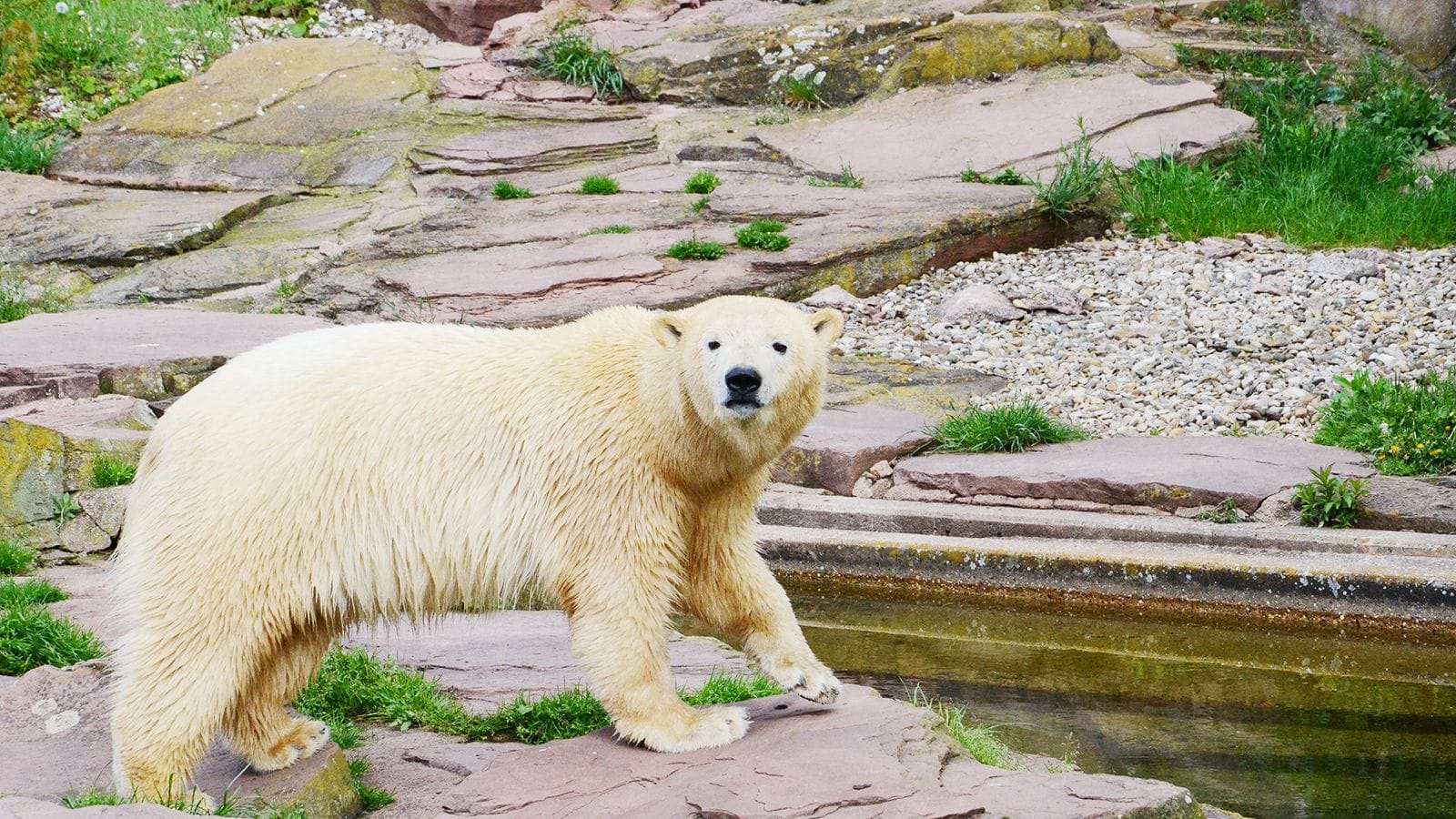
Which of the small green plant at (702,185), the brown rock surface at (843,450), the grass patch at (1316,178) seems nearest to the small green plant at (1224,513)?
the brown rock surface at (843,450)

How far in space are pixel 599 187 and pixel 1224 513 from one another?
6015mm

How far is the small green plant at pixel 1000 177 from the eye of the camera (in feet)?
34.4

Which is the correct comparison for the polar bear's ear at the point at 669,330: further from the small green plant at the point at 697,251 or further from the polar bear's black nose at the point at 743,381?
the small green plant at the point at 697,251

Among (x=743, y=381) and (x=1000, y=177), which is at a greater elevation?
(x=743, y=381)

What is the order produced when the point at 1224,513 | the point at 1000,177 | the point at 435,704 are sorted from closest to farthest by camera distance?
the point at 435,704
the point at 1224,513
the point at 1000,177

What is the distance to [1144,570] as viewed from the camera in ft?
17.9

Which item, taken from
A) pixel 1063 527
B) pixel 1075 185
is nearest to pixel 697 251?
pixel 1075 185

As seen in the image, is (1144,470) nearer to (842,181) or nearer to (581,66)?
(842,181)

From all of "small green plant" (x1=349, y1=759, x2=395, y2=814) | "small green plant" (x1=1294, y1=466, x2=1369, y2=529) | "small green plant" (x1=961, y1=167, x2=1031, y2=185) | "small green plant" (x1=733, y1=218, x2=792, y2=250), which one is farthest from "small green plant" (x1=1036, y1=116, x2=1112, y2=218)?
"small green plant" (x1=349, y1=759, x2=395, y2=814)

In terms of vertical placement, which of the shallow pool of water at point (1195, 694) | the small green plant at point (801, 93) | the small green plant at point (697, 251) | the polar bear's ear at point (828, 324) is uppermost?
Answer: the small green plant at point (801, 93)

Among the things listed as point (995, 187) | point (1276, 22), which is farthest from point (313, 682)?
point (1276, 22)

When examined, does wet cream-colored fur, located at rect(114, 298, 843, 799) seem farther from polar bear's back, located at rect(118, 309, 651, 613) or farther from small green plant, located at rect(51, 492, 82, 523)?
small green plant, located at rect(51, 492, 82, 523)

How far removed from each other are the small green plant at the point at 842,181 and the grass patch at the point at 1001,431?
12.8ft

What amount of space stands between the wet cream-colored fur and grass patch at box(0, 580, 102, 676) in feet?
3.71
